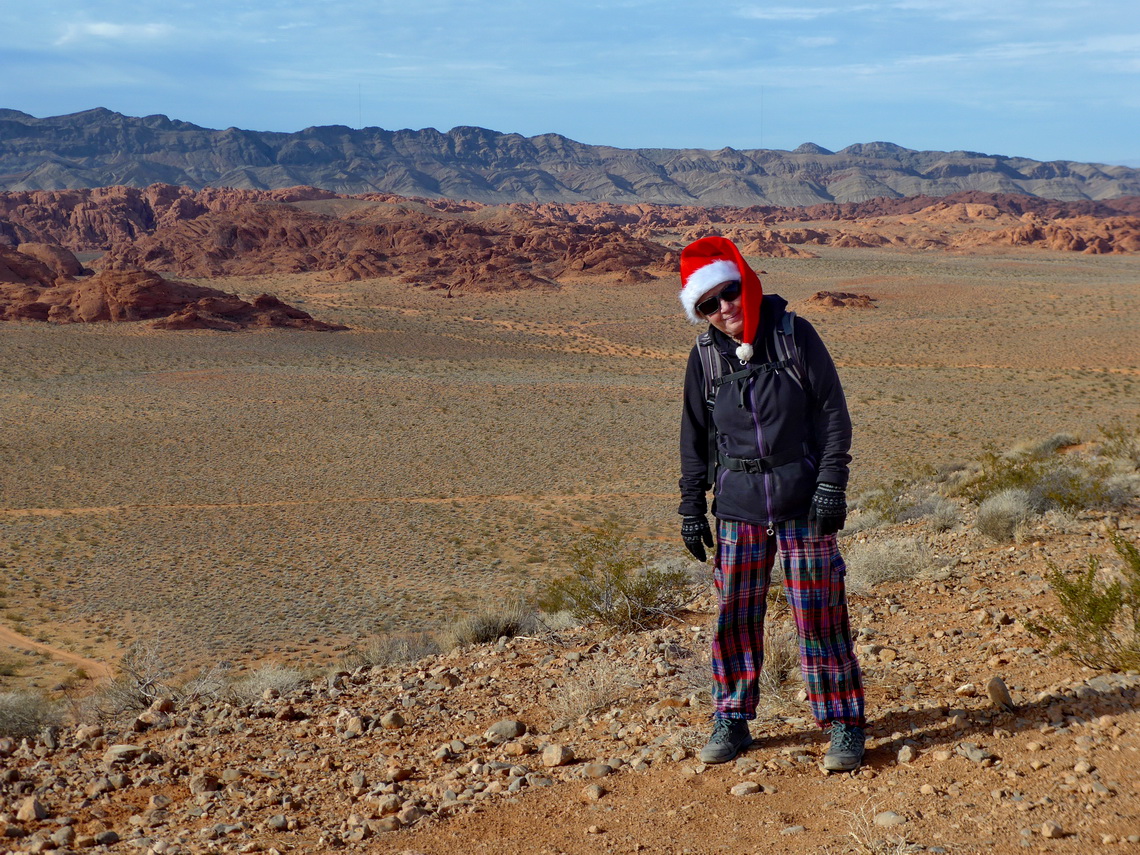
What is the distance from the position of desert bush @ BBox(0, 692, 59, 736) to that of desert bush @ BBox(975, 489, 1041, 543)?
6.65 meters

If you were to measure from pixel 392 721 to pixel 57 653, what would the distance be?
21.7ft

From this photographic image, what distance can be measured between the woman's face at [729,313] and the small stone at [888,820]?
1.78m

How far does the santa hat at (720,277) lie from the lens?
3.70m

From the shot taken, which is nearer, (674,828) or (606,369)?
(674,828)

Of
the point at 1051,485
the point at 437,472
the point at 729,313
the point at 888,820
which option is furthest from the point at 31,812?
the point at 437,472

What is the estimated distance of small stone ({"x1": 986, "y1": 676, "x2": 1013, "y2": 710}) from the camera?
4.08 metres

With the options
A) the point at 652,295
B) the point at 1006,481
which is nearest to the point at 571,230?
the point at 652,295

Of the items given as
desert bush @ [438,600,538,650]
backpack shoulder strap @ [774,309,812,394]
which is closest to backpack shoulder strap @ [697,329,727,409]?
backpack shoulder strap @ [774,309,812,394]

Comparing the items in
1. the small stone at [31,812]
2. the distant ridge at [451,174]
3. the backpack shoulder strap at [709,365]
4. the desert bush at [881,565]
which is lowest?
the small stone at [31,812]

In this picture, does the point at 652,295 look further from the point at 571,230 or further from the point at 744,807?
the point at 744,807

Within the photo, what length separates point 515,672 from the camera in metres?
5.77

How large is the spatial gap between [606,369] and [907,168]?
184 m

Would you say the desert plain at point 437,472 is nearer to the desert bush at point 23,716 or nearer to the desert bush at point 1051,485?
the desert bush at point 1051,485

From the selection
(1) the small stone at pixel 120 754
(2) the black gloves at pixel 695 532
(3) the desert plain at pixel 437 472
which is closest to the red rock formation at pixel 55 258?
(3) the desert plain at pixel 437 472
